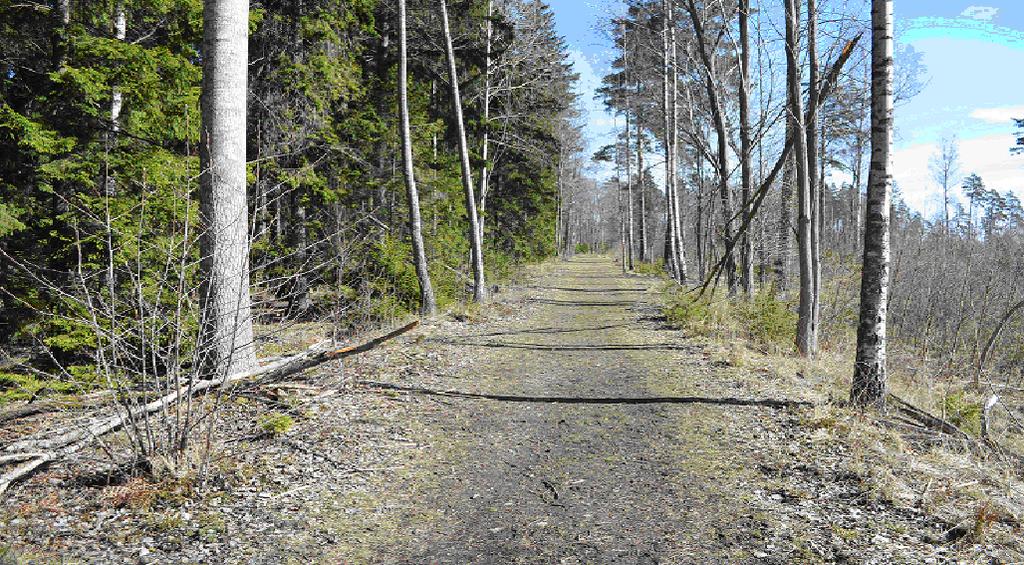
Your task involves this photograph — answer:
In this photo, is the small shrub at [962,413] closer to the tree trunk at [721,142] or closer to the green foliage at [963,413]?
the green foliage at [963,413]

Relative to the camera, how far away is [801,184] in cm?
988

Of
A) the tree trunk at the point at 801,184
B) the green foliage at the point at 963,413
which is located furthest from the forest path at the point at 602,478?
the tree trunk at the point at 801,184

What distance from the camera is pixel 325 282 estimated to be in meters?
12.6

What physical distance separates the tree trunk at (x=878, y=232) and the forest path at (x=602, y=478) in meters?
0.87

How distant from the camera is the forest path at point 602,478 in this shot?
3.61 meters

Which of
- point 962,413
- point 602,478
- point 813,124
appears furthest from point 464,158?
point 602,478

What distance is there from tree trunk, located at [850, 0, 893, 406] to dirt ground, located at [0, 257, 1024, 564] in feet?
2.32

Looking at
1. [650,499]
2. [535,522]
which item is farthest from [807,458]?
[535,522]

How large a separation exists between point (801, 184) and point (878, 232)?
399 cm

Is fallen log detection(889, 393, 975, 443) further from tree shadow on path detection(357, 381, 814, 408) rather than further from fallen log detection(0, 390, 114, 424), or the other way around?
fallen log detection(0, 390, 114, 424)

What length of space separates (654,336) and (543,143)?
11.9 metres

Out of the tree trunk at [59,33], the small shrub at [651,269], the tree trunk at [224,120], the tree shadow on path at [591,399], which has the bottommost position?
the tree shadow on path at [591,399]

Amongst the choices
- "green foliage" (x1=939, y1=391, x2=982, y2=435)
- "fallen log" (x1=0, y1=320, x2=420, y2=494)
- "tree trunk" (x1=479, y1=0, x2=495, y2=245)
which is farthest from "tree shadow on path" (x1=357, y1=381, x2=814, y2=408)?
"tree trunk" (x1=479, y1=0, x2=495, y2=245)

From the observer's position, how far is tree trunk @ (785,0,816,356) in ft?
30.9
